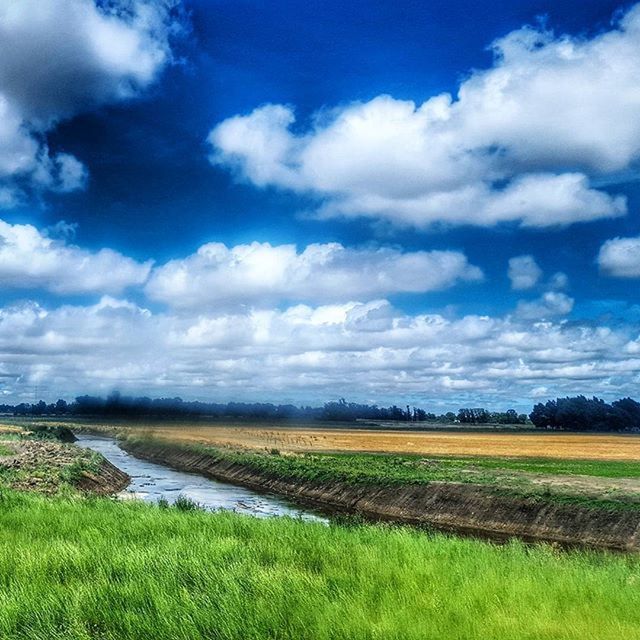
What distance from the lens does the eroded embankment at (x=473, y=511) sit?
29.7 meters

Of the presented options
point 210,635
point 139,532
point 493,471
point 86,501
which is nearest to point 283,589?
point 210,635

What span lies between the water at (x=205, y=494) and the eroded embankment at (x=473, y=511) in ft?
8.72

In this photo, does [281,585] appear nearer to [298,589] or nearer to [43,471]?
[298,589]

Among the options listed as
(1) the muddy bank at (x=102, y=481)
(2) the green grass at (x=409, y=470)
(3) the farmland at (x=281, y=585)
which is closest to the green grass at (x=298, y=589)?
(3) the farmland at (x=281, y=585)

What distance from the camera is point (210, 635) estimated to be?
9078 millimetres

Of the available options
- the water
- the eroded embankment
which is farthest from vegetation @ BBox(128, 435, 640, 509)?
the water

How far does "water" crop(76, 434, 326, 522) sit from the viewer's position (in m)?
36.4

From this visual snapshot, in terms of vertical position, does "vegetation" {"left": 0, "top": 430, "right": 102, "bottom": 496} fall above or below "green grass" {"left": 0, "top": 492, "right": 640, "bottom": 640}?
below

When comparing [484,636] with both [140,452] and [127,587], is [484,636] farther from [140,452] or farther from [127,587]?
[140,452]

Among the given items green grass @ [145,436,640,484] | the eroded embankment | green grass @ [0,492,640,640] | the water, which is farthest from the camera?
green grass @ [145,436,640,484]

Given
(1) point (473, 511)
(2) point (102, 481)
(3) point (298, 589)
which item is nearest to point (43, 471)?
(2) point (102, 481)

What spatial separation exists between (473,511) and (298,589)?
26.4 m

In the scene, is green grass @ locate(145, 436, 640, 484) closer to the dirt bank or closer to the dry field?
the dirt bank

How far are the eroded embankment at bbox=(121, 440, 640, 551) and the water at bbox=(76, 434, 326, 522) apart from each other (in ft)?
8.72
